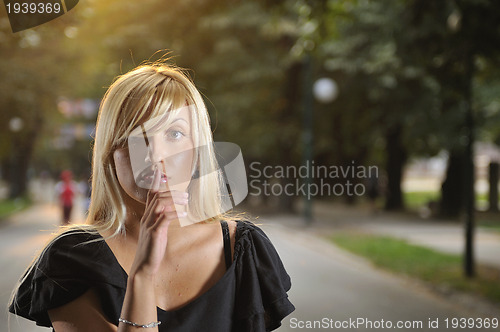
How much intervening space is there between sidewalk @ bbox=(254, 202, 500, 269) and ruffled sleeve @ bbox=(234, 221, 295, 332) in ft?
32.6

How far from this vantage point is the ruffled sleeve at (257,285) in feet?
3.90

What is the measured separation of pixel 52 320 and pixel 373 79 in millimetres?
18773

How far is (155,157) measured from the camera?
995 mm

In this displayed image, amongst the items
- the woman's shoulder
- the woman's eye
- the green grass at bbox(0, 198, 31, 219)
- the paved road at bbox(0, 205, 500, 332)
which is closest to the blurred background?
the paved road at bbox(0, 205, 500, 332)

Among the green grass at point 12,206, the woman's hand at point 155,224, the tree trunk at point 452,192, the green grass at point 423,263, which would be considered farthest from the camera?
the green grass at point 12,206

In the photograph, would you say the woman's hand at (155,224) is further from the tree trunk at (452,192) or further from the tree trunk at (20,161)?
the tree trunk at (20,161)

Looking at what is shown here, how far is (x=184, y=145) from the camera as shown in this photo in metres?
1.06

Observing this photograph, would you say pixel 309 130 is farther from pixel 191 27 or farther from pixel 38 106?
pixel 191 27

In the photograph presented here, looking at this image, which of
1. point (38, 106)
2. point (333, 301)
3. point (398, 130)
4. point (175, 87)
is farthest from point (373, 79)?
point (175, 87)

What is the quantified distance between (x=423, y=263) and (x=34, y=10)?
980 centimetres

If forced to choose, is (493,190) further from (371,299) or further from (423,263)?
(371,299)

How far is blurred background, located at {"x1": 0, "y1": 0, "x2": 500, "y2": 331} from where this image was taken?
558 centimetres

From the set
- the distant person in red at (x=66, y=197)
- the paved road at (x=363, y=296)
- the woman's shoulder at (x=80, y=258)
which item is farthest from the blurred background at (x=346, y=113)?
the woman's shoulder at (x=80, y=258)

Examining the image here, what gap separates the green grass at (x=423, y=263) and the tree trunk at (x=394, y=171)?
1059 centimetres
